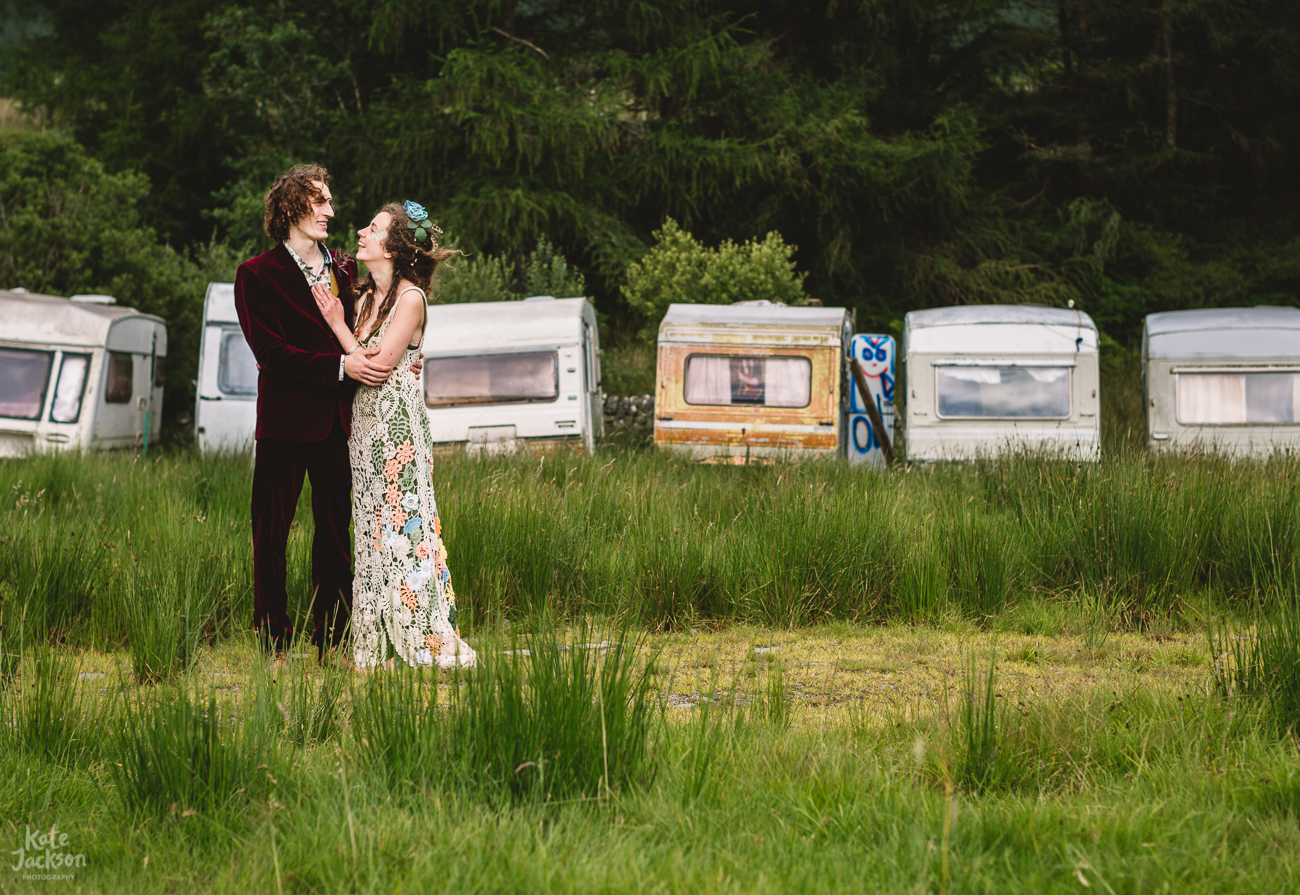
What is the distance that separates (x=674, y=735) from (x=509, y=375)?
9.34 meters

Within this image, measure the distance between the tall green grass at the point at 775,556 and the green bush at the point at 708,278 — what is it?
31.9ft

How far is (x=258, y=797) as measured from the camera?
116 inches

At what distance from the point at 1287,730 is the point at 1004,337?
28.5ft

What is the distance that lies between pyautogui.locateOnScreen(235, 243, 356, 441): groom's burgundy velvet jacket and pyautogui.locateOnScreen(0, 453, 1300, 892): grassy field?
2.83ft

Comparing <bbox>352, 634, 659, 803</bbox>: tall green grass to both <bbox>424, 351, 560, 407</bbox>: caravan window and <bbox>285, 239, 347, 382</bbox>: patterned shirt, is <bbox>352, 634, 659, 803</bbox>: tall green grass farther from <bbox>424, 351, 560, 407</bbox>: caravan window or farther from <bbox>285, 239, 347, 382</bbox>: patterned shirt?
<bbox>424, 351, 560, 407</bbox>: caravan window

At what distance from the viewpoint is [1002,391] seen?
11648mm

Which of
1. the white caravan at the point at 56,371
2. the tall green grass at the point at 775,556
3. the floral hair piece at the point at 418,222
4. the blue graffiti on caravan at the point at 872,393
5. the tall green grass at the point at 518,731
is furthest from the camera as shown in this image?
the blue graffiti on caravan at the point at 872,393

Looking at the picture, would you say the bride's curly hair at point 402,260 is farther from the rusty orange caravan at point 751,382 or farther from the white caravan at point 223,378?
the white caravan at point 223,378

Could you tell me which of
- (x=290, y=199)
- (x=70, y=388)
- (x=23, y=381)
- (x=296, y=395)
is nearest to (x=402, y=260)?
(x=290, y=199)

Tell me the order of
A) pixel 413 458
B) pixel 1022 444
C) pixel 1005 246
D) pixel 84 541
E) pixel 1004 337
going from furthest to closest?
pixel 1005 246, pixel 1004 337, pixel 1022 444, pixel 84 541, pixel 413 458

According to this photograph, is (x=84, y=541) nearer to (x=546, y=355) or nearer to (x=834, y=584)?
(x=834, y=584)

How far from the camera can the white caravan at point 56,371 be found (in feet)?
41.4

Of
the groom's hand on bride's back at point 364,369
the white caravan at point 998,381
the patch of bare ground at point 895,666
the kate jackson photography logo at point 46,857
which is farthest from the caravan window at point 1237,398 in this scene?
the kate jackson photography logo at point 46,857

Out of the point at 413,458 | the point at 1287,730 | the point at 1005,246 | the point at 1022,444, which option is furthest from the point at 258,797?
the point at 1005,246
